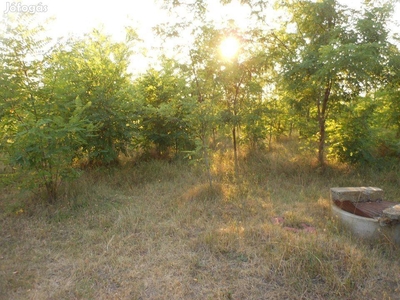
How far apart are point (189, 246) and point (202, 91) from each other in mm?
3458

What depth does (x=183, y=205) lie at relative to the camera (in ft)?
18.5

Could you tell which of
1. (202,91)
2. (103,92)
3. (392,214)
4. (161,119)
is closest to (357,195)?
(392,214)

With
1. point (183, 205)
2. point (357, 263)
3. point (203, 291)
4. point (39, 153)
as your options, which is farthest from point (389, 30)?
point (39, 153)

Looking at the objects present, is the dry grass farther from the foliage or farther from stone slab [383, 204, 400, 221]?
the foliage

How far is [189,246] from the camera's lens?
13.7 feet

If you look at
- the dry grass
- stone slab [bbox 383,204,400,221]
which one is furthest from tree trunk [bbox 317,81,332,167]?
stone slab [bbox 383,204,400,221]

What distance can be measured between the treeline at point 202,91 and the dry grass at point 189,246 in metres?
0.98

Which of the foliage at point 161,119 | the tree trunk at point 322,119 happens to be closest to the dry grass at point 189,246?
the tree trunk at point 322,119

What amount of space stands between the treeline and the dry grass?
3.21 feet

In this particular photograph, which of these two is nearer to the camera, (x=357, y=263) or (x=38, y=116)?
(x=357, y=263)

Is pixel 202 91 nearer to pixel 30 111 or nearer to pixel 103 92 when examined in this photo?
pixel 103 92

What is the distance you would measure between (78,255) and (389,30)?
7781 mm

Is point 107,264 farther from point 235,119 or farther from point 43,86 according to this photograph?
point 235,119

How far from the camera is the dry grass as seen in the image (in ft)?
10.9
